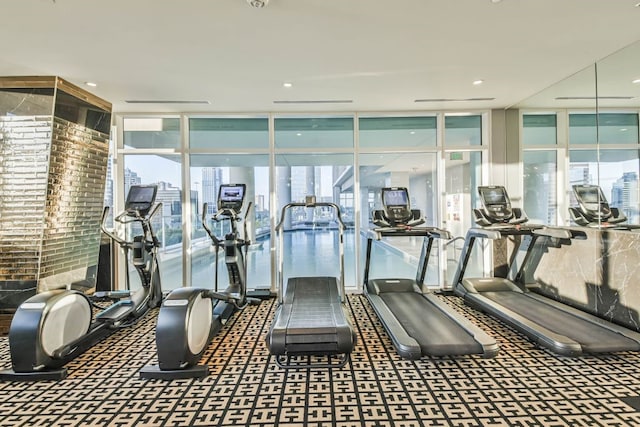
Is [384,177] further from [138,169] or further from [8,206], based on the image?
[8,206]

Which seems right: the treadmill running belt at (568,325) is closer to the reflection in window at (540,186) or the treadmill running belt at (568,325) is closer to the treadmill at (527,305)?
the treadmill at (527,305)

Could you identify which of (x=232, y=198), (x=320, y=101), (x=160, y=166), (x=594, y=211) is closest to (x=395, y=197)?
(x=320, y=101)

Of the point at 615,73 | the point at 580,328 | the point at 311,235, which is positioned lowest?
the point at 580,328

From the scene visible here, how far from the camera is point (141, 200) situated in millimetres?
4523

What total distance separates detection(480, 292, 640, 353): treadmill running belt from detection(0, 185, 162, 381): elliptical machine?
4.78 m

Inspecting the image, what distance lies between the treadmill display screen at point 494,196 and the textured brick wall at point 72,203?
18.7 ft

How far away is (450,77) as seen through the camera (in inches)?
172

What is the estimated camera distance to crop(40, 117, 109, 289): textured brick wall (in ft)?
13.5

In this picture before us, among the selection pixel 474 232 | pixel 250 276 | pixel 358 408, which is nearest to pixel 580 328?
pixel 474 232

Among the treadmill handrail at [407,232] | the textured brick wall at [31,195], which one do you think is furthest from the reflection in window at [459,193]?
the textured brick wall at [31,195]

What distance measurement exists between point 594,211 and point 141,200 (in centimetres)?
597

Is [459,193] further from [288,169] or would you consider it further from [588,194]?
[288,169]

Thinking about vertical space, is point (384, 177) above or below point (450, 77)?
below

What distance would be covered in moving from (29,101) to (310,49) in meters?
3.47
